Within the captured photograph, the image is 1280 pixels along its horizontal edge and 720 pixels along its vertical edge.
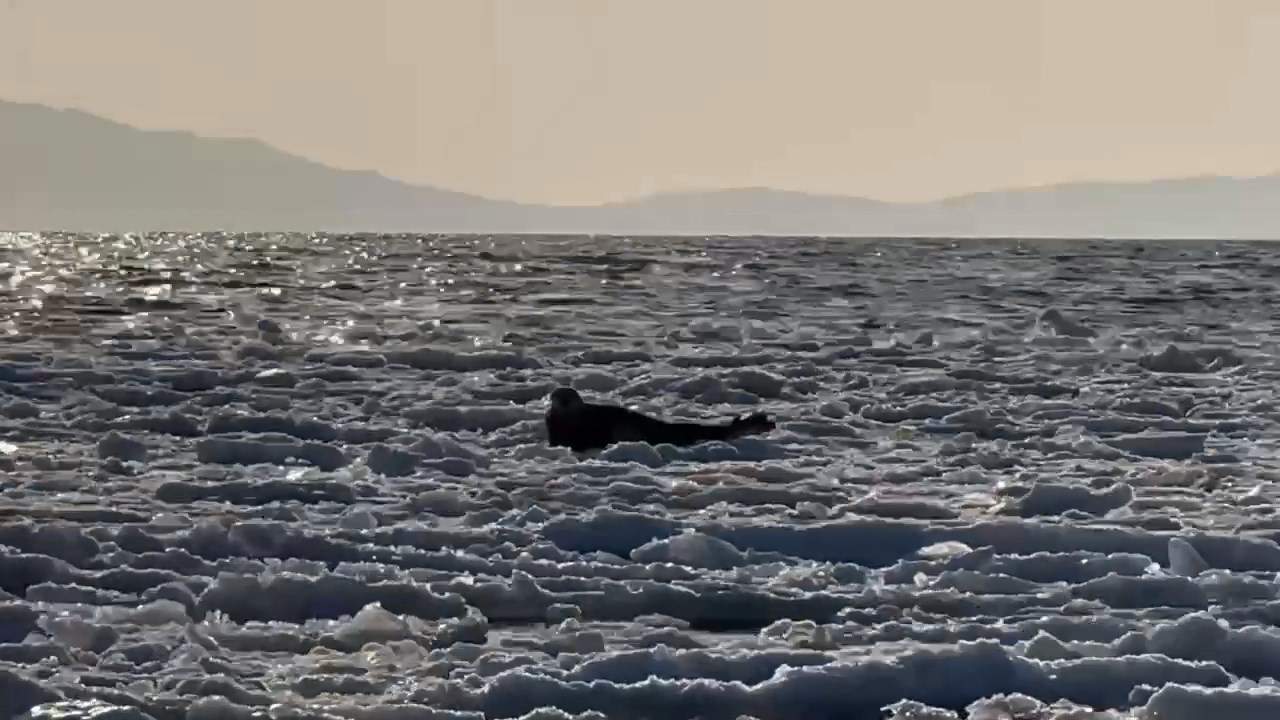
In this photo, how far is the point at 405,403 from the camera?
51.3ft

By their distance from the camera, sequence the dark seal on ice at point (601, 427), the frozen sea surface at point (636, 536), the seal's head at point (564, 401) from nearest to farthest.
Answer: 1. the frozen sea surface at point (636, 536)
2. the seal's head at point (564, 401)
3. the dark seal on ice at point (601, 427)

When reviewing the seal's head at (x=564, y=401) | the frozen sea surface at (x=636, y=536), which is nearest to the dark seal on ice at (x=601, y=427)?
the seal's head at (x=564, y=401)

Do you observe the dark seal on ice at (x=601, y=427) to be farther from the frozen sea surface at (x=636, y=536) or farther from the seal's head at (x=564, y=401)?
the frozen sea surface at (x=636, y=536)

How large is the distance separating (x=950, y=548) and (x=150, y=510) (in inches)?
182

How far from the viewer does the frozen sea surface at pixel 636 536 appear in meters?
6.51

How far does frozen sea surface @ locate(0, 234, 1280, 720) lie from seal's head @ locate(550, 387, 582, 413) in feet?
1.14

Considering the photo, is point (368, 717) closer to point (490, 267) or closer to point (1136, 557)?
point (1136, 557)

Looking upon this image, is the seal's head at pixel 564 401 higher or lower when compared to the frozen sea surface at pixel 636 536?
higher

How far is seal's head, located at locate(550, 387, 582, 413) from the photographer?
504 inches

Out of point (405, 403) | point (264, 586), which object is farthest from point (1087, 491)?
point (405, 403)

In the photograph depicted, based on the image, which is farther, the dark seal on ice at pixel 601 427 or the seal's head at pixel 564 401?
the dark seal on ice at pixel 601 427

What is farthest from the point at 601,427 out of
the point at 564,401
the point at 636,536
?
the point at 636,536

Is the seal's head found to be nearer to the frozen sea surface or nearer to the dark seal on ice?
the dark seal on ice

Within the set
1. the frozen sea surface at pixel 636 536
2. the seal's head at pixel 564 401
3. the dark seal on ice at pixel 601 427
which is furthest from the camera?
Answer: the dark seal on ice at pixel 601 427
